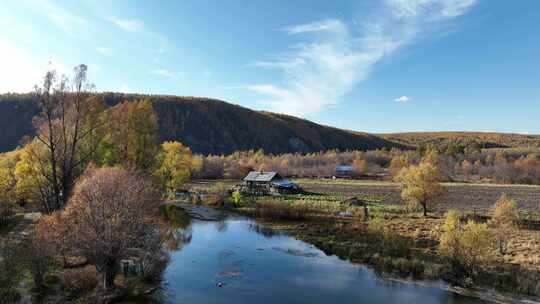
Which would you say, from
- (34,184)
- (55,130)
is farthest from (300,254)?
(34,184)

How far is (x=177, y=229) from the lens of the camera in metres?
35.2

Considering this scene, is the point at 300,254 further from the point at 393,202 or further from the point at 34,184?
the point at 393,202

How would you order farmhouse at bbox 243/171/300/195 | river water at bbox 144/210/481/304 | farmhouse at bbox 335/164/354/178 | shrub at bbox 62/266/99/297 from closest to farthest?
shrub at bbox 62/266/99/297 → river water at bbox 144/210/481/304 → farmhouse at bbox 243/171/300/195 → farmhouse at bbox 335/164/354/178

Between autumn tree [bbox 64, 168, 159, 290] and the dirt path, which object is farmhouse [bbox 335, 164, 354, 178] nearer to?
the dirt path

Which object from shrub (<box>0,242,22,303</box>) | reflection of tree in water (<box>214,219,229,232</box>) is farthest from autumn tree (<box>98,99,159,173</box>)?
shrub (<box>0,242,22,303</box>)

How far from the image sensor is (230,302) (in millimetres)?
17828

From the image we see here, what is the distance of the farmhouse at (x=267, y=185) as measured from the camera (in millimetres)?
67938

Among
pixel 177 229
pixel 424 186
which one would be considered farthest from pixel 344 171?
pixel 177 229

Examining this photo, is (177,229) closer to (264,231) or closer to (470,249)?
(264,231)

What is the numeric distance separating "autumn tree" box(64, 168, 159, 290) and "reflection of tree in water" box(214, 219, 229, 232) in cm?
1786

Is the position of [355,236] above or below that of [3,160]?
below

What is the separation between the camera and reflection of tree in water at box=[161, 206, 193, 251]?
2863 centimetres

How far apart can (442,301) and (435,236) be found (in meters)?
13.3

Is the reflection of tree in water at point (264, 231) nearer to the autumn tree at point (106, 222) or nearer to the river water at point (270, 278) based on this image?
the river water at point (270, 278)
